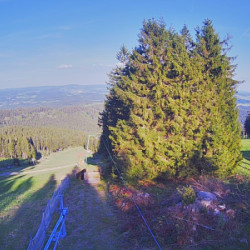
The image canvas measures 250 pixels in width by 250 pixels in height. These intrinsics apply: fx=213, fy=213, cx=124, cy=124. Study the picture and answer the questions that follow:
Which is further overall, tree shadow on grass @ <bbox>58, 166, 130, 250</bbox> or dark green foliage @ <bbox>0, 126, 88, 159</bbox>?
dark green foliage @ <bbox>0, 126, 88, 159</bbox>

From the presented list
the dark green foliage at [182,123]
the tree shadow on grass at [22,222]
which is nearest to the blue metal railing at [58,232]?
the tree shadow on grass at [22,222]

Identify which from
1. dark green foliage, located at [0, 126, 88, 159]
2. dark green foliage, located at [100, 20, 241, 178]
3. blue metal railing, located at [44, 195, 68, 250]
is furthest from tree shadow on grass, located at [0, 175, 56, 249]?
dark green foliage, located at [0, 126, 88, 159]

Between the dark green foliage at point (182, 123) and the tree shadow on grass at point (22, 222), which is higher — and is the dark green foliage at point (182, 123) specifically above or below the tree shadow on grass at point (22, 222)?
above

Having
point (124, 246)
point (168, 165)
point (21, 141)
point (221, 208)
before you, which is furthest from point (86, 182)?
point (21, 141)

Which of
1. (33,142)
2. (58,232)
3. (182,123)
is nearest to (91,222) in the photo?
(58,232)

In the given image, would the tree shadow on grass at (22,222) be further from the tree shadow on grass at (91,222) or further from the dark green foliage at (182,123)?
the dark green foliage at (182,123)

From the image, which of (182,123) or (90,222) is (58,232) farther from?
(182,123)

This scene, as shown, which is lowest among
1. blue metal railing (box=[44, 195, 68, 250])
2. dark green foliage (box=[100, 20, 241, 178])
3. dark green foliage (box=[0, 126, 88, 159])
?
dark green foliage (box=[0, 126, 88, 159])

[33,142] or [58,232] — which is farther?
[33,142]

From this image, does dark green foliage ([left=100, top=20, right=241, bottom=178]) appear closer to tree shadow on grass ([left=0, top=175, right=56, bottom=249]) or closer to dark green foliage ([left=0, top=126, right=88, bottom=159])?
tree shadow on grass ([left=0, top=175, right=56, bottom=249])

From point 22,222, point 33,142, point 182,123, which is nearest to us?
point 22,222

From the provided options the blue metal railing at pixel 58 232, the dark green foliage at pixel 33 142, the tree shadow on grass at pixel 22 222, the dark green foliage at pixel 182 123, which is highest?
the dark green foliage at pixel 182 123
